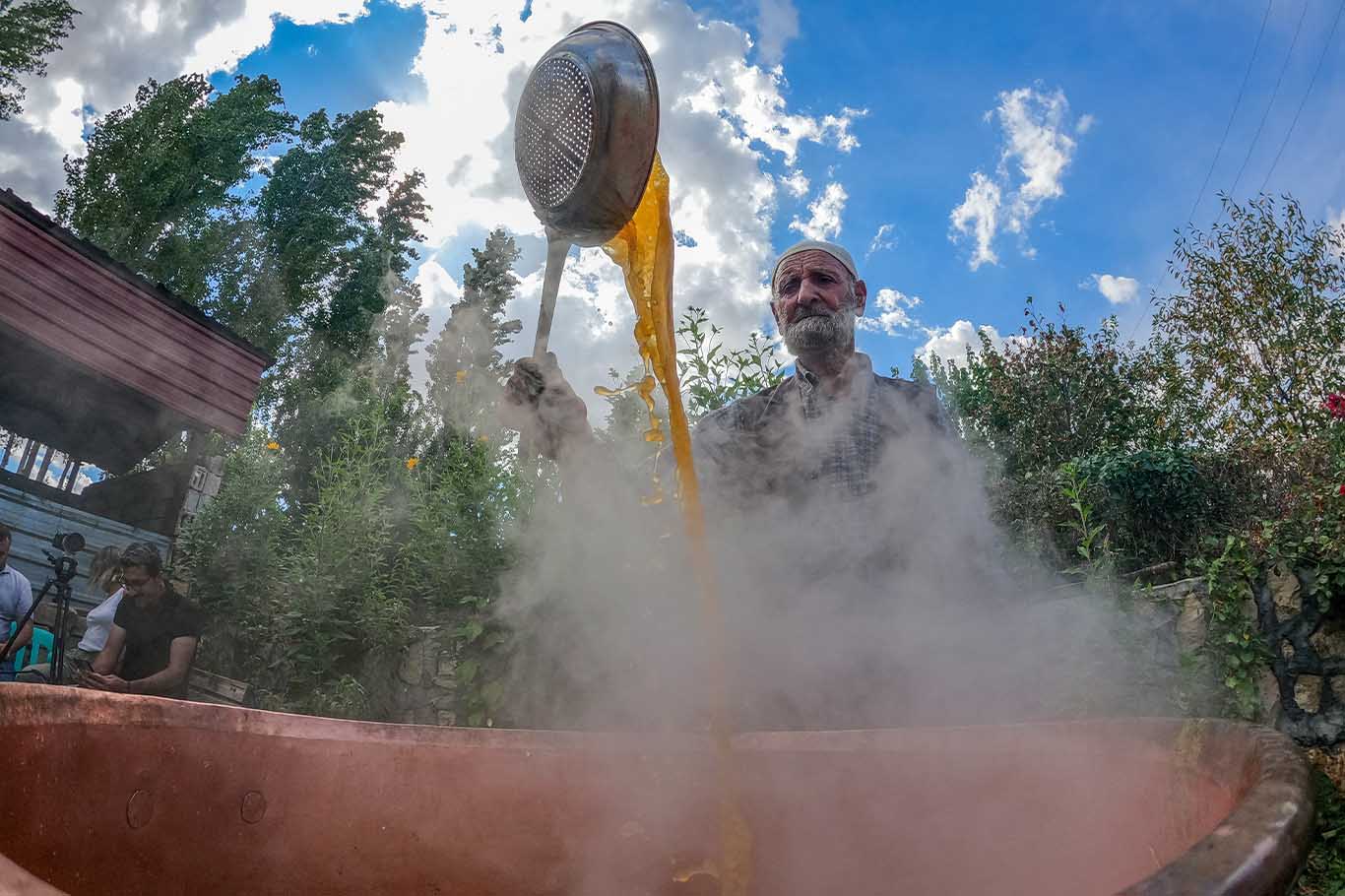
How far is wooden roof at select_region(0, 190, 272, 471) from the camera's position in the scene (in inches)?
233

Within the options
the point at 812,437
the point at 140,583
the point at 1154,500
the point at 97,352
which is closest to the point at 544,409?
the point at 812,437

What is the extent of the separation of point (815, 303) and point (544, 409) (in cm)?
134

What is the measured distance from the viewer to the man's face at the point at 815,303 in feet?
8.66

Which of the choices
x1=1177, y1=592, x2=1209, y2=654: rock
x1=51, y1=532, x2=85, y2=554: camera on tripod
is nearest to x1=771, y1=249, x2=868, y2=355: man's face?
x1=1177, y1=592, x2=1209, y2=654: rock

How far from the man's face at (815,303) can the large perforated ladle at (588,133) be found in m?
1.29

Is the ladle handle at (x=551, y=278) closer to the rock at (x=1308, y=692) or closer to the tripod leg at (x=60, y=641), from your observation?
the rock at (x=1308, y=692)

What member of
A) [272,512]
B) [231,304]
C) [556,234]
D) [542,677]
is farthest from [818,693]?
[231,304]

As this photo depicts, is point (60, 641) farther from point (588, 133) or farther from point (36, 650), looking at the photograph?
point (588, 133)

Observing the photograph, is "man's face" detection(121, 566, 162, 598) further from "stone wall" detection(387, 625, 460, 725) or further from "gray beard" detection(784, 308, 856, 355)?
"gray beard" detection(784, 308, 856, 355)

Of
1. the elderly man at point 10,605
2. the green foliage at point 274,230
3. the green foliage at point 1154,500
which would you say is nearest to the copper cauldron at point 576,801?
the elderly man at point 10,605

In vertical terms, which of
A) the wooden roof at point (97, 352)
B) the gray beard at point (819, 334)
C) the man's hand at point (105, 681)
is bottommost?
the man's hand at point (105, 681)

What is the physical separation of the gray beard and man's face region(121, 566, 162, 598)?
13.2 ft

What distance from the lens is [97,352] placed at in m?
6.25

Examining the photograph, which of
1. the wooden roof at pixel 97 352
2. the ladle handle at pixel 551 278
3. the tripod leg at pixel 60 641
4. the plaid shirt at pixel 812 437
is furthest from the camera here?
the wooden roof at pixel 97 352
